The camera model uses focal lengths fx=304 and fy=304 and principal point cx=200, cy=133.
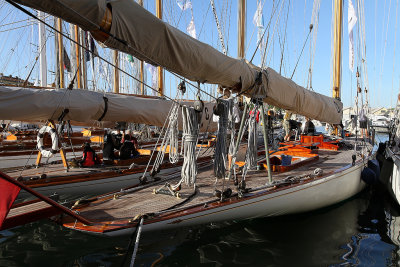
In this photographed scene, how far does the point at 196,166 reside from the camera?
4.80m

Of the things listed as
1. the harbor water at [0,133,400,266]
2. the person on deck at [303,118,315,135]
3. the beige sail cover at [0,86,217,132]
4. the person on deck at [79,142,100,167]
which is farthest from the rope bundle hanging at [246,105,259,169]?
the person on deck at [303,118,315,135]

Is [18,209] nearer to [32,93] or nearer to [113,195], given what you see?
[113,195]

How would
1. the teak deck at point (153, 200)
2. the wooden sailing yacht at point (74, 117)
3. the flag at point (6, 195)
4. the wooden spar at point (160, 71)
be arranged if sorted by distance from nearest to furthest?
the flag at point (6, 195) → the teak deck at point (153, 200) → the wooden sailing yacht at point (74, 117) → the wooden spar at point (160, 71)

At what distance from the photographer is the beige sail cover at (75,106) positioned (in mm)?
6613

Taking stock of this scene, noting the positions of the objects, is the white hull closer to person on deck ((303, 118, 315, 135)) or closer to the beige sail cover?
the beige sail cover

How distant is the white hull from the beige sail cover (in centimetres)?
167

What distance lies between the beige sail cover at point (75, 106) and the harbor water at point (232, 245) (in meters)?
2.16

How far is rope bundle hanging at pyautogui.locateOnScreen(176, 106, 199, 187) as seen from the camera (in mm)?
4664

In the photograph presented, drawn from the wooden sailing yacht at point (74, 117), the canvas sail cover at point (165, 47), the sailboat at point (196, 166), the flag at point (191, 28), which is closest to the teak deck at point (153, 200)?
the sailboat at point (196, 166)

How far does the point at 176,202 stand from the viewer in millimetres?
4883

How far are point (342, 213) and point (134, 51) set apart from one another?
6171mm

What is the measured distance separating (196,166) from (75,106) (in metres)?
4.25

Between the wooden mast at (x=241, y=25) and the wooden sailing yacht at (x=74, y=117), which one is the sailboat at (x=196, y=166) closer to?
the wooden sailing yacht at (x=74, y=117)

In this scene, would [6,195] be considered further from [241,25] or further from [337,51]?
[337,51]
